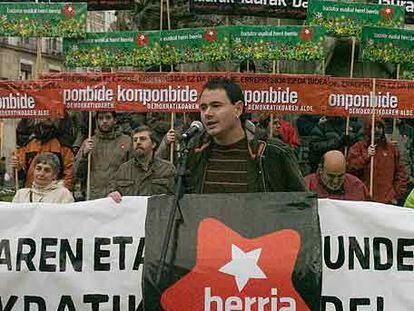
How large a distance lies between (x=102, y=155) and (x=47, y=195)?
10.4 feet

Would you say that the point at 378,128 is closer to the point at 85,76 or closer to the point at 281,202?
the point at 85,76

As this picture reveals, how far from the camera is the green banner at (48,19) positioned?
1148 centimetres

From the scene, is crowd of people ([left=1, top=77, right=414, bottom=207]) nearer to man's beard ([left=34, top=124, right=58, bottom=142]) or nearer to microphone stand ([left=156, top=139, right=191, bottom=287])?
man's beard ([left=34, top=124, right=58, bottom=142])

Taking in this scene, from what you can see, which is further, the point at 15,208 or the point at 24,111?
the point at 24,111

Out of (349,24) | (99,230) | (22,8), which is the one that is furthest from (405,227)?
(22,8)

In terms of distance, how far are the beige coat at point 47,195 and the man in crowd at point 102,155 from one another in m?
2.82

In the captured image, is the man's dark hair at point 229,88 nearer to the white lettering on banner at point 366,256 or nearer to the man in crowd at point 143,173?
the white lettering on banner at point 366,256

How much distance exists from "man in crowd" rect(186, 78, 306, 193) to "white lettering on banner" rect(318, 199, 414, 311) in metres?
0.37

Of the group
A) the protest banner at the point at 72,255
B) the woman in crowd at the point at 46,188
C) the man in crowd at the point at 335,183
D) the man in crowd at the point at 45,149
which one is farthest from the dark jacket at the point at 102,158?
the protest banner at the point at 72,255

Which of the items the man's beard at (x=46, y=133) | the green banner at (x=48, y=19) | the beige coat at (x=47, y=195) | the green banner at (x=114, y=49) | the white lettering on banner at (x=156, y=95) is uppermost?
the green banner at (x=48, y=19)

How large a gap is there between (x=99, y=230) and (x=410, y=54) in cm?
758

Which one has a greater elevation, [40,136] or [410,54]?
[410,54]

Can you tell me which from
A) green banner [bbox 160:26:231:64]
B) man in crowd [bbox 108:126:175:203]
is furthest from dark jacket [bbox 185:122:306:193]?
green banner [bbox 160:26:231:64]

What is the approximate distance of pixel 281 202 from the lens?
4.41m
